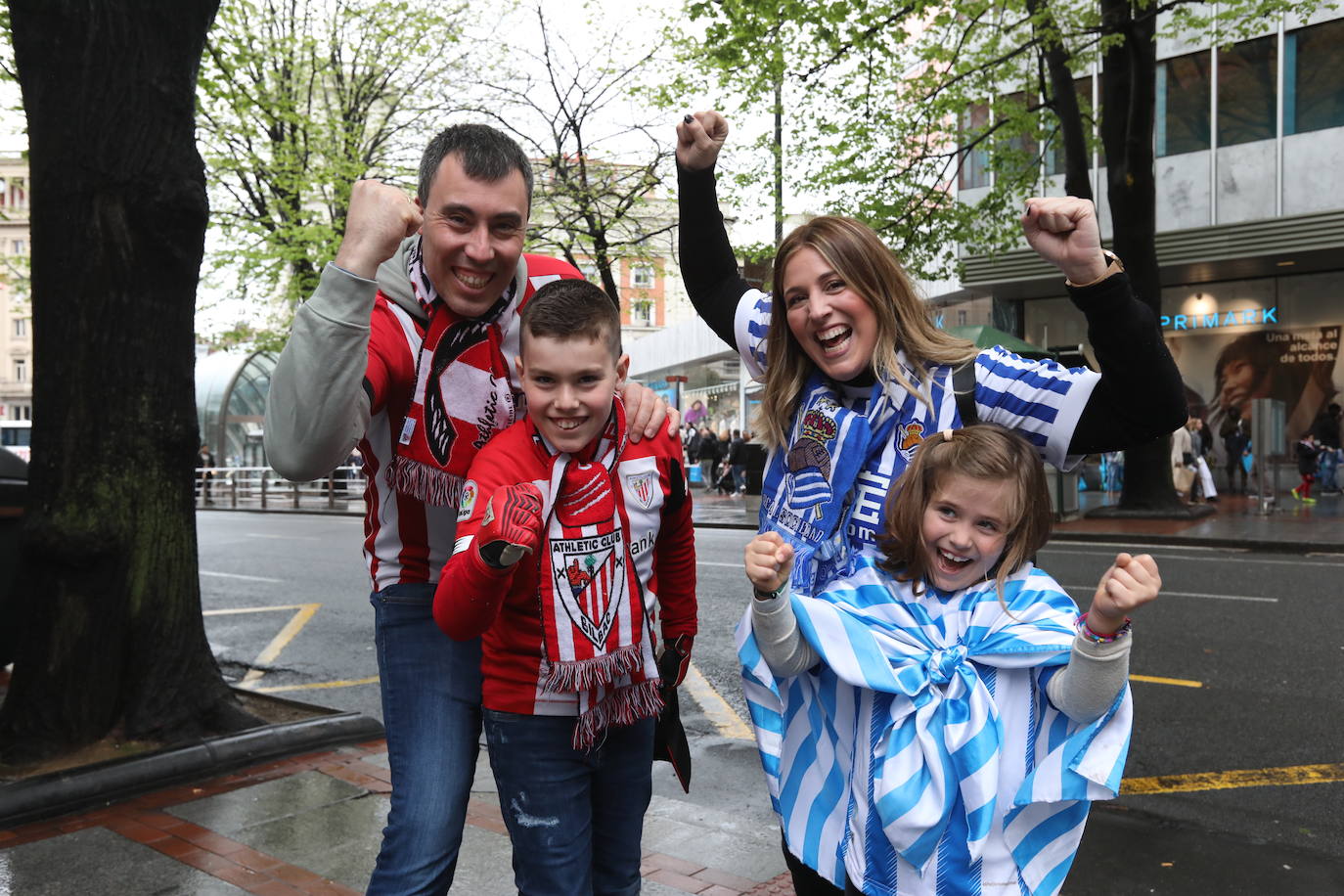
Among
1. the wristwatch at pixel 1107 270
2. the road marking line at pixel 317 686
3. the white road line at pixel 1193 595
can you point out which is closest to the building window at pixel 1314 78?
the white road line at pixel 1193 595

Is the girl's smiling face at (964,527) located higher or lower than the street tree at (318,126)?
lower

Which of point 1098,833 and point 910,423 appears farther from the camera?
point 1098,833

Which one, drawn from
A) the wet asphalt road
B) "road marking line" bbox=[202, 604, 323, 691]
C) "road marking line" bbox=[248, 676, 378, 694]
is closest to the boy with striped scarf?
the wet asphalt road

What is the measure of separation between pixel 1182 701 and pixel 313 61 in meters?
20.8

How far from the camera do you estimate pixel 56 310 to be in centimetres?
460

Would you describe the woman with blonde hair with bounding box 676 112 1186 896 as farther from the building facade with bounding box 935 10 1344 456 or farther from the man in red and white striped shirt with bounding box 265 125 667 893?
the building facade with bounding box 935 10 1344 456

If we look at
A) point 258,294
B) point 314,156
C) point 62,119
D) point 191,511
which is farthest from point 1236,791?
point 258,294

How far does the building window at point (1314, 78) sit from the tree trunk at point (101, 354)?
20675 millimetres

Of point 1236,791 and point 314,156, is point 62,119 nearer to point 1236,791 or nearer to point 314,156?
point 1236,791

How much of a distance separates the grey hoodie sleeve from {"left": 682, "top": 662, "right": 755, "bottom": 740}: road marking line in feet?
11.3

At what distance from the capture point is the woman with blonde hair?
1969mm

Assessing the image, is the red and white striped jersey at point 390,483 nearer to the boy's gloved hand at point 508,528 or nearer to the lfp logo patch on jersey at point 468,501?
the lfp logo patch on jersey at point 468,501

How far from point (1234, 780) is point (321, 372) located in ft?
14.5

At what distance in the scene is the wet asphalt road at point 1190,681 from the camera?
12.9 feet
